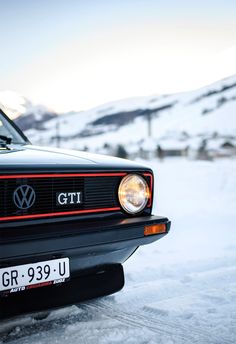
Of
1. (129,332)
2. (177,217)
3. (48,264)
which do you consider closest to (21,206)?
(48,264)

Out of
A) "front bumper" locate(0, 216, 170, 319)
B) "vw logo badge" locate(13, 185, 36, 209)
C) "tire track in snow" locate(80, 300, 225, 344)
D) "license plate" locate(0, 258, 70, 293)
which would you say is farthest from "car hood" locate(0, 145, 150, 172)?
"tire track in snow" locate(80, 300, 225, 344)

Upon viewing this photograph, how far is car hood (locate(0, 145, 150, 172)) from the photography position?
2.15 meters

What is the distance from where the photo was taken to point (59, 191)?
226cm

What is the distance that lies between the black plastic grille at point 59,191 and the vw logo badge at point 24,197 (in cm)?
2

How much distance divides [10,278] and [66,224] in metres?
0.39

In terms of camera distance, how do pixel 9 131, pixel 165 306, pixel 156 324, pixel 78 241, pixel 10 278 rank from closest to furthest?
pixel 10 278, pixel 78 241, pixel 156 324, pixel 165 306, pixel 9 131

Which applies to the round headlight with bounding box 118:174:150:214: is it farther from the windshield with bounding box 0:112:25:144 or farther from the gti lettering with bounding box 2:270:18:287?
the windshield with bounding box 0:112:25:144

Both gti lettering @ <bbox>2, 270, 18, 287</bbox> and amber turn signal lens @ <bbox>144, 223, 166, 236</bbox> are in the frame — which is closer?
gti lettering @ <bbox>2, 270, 18, 287</bbox>

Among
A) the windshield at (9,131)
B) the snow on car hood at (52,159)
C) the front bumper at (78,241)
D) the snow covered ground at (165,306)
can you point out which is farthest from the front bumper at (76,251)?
the windshield at (9,131)

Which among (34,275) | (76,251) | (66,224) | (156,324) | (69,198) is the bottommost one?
(156,324)

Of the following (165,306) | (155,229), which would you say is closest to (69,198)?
(155,229)

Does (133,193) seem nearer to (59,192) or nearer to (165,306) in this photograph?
(59,192)

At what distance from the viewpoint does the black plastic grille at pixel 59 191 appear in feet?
6.84

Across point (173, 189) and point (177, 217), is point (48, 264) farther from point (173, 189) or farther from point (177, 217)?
point (173, 189)
